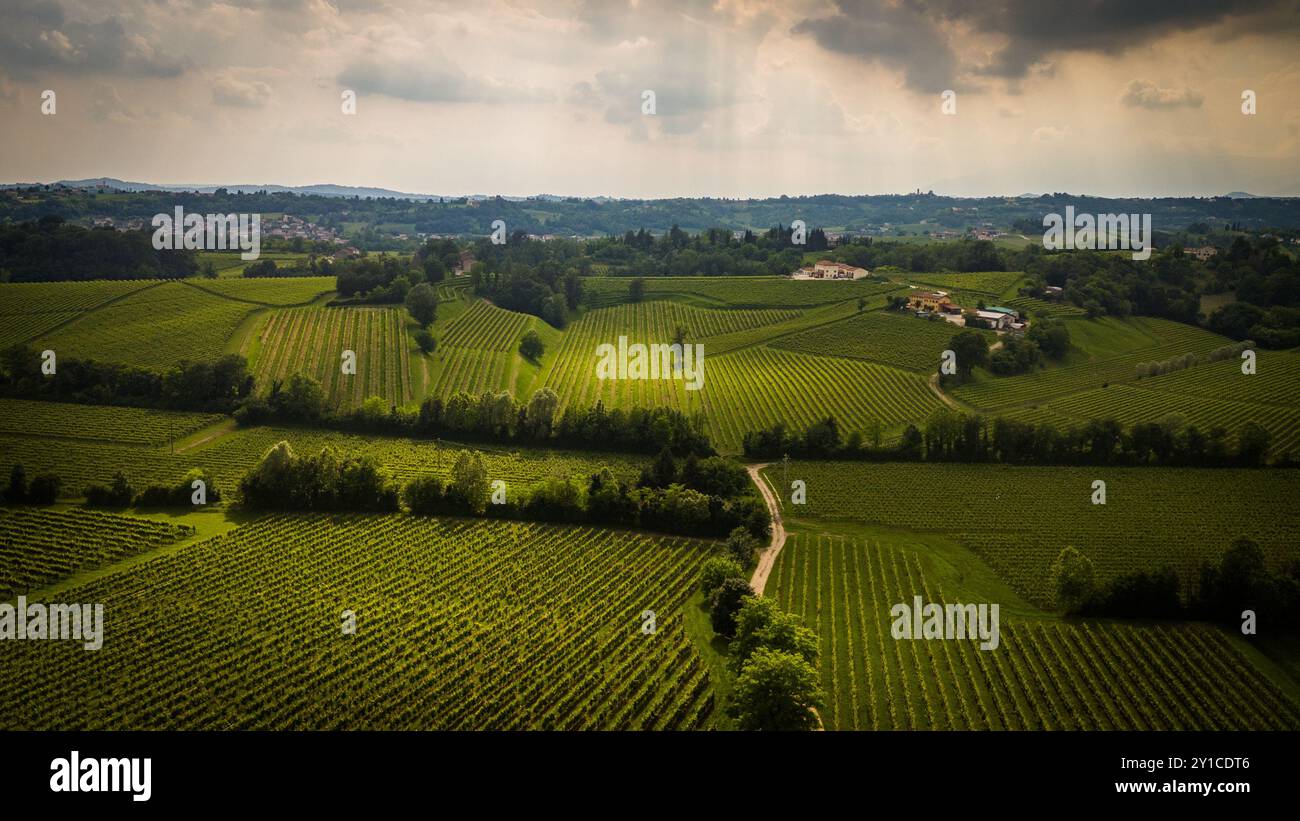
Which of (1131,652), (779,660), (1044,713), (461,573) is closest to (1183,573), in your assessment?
(1131,652)

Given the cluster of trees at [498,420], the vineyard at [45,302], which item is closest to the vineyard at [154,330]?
the vineyard at [45,302]

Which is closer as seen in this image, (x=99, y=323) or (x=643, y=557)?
(x=643, y=557)

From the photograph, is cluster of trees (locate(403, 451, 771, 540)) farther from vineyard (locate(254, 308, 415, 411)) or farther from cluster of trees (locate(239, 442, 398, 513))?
vineyard (locate(254, 308, 415, 411))

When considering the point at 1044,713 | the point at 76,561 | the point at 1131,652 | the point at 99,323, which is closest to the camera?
the point at 1044,713

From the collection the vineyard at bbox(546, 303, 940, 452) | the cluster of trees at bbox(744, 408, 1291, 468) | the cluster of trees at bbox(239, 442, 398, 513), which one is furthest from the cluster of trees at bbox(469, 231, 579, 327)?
the cluster of trees at bbox(239, 442, 398, 513)

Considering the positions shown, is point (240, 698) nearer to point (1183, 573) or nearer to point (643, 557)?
point (643, 557)

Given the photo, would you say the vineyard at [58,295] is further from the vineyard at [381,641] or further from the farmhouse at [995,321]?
the farmhouse at [995,321]
